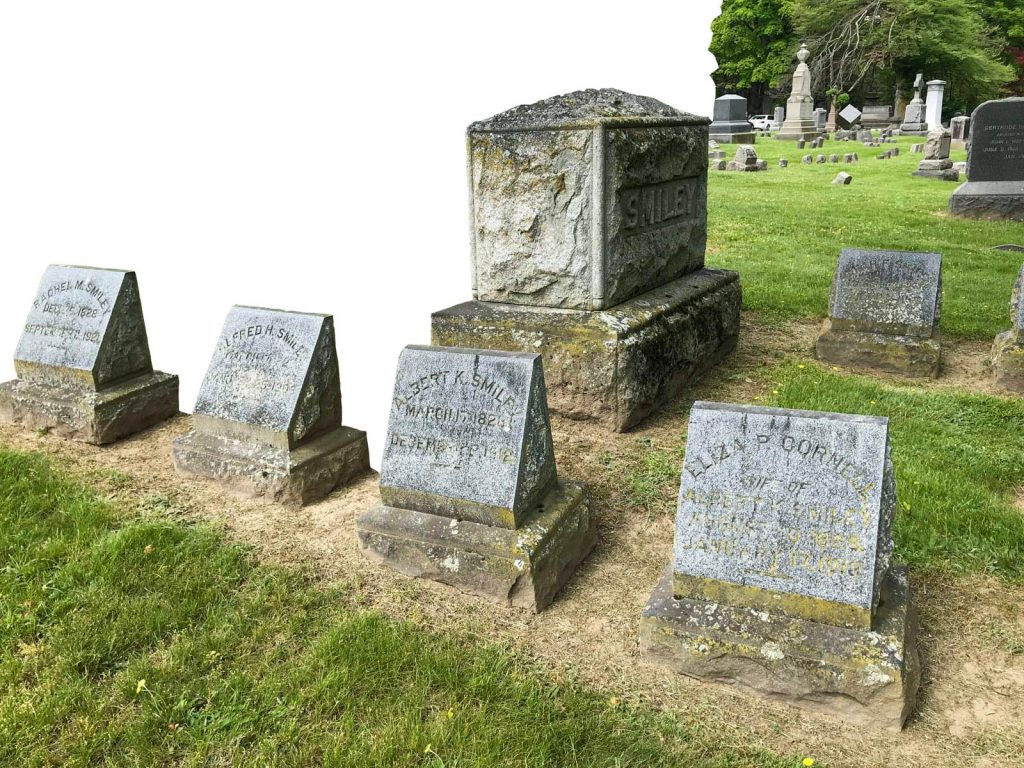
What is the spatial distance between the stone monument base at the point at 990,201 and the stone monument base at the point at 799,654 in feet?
38.8

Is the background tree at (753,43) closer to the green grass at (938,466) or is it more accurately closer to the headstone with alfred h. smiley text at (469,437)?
the green grass at (938,466)

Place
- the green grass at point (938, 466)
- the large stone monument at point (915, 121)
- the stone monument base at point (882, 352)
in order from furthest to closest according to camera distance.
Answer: the large stone monument at point (915, 121) < the stone monument base at point (882, 352) < the green grass at point (938, 466)

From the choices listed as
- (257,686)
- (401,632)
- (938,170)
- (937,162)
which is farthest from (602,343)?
(937,162)

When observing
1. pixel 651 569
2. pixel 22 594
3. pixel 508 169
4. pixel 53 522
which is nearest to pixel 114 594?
pixel 22 594

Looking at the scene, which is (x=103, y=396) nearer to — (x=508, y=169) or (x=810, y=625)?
(x=508, y=169)

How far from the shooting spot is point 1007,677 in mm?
2898

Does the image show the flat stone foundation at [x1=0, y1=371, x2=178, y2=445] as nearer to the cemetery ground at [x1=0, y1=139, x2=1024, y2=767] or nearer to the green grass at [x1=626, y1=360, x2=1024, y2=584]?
the cemetery ground at [x1=0, y1=139, x2=1024, y2=767]

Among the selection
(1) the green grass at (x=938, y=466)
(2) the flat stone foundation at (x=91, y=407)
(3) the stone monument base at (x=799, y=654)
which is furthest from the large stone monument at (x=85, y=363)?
(3) the stone monument base at (x=799, y=654)

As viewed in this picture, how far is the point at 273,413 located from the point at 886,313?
445 cm

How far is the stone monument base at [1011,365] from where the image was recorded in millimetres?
5617

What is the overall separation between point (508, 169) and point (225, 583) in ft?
9.59

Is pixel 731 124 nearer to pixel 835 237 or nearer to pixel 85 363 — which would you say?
pixel 835 237

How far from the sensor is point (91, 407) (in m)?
5.04

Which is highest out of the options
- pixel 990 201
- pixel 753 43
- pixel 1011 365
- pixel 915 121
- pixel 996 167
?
pixel 753 43
